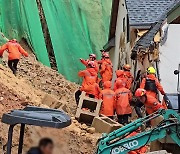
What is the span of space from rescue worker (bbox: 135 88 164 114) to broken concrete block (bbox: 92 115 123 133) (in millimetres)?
837

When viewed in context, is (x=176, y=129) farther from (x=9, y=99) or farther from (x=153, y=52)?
(x=153, y=52)

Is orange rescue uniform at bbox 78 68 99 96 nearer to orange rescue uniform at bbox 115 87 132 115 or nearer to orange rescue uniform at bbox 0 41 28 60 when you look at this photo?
orange rescue uniform at bbox 115 87 132 115

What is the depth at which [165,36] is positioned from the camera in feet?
48.0

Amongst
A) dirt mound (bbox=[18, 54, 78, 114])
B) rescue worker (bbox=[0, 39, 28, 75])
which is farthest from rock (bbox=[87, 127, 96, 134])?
dirt mound (bbox=[18, 54, 78, 114])

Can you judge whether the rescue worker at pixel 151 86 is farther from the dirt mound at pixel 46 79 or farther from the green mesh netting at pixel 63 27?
the green mesh netting at pixel 63 27

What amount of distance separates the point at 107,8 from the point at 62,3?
3.72 m

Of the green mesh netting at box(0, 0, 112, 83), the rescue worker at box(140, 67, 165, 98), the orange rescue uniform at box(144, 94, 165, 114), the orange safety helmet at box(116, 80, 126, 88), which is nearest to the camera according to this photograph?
the orange rescue uniform at box(144, 94, 165, 114)

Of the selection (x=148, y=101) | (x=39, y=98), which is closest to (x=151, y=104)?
(x=148, y=101)

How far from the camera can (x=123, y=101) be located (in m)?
13.7

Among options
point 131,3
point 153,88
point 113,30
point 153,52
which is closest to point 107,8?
point 113,30

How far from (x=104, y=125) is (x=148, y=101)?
127 cm

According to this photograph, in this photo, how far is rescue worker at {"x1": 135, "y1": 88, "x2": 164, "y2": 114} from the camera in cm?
1207

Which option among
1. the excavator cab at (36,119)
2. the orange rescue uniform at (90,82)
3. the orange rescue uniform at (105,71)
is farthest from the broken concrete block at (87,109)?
the excavator cab at (36,119)

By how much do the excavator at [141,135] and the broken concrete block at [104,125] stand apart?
3645 mm
